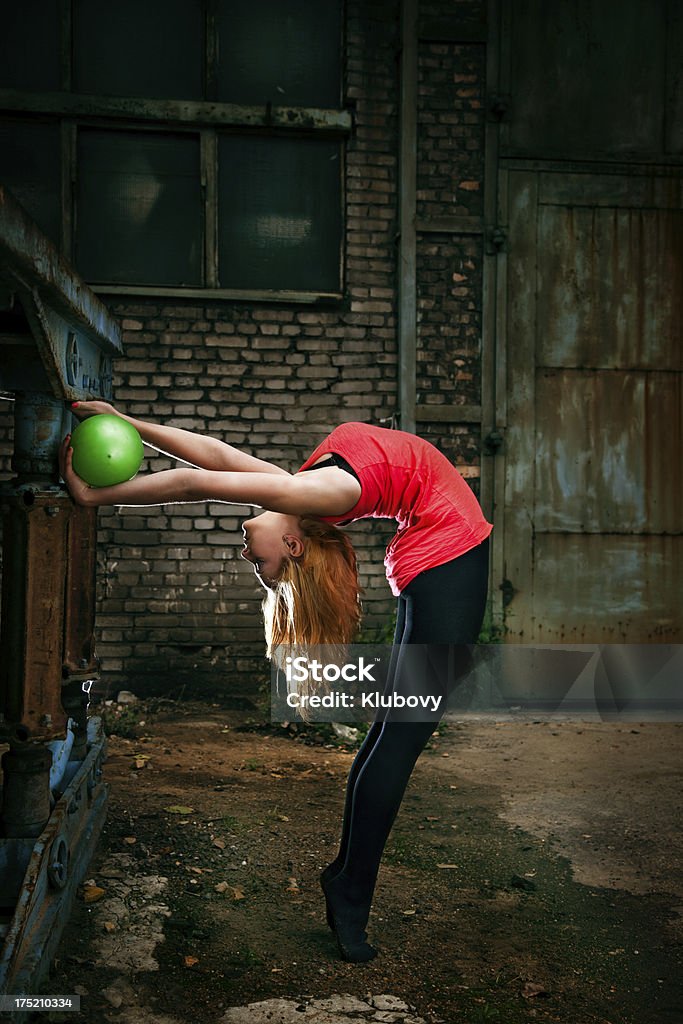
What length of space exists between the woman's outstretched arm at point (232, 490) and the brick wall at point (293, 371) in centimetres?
371

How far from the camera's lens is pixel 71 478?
2541mm

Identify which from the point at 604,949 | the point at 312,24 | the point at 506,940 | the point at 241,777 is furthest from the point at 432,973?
the point at 312,24

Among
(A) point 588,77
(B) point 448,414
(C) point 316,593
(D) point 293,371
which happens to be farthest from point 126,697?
(A) point 588,77

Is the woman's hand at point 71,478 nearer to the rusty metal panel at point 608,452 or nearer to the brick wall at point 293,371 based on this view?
the brick wall at point 293,371

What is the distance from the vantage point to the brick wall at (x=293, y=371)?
630cm

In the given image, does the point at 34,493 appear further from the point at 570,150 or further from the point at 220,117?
the point at 570,150

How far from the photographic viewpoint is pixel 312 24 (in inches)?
254

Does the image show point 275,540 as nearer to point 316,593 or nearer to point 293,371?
point 316,593

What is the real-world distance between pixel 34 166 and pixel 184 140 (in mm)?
1067

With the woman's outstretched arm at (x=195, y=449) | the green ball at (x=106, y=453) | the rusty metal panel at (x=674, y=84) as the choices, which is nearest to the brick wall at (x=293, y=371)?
the rusty metal panel at (x=674, y=84)

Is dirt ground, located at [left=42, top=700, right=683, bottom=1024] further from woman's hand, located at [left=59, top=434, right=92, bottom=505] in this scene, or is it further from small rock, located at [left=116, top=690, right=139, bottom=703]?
woman's hand, located at [left=59, top=434, right=92, bottom=505]

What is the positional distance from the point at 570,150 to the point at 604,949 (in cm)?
545

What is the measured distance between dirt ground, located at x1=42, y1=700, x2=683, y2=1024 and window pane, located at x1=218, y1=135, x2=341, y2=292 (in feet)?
10.8

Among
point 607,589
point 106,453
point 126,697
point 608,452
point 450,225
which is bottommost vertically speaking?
point 126,697
